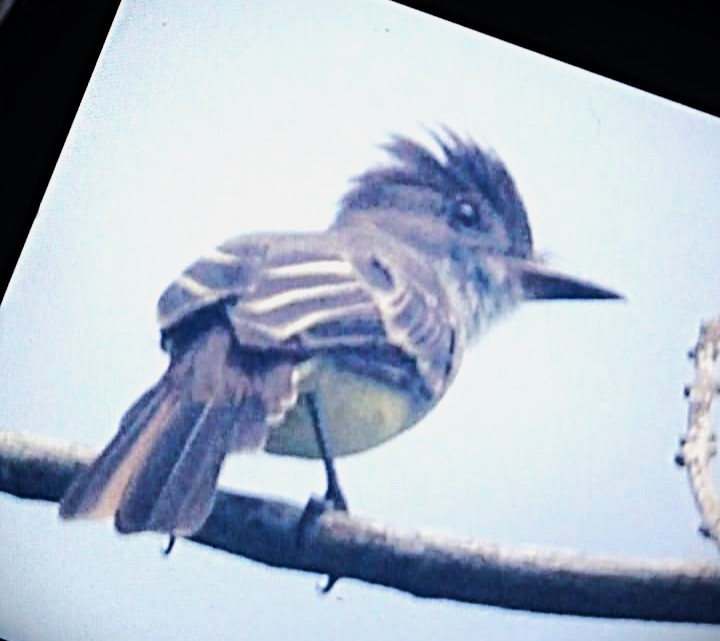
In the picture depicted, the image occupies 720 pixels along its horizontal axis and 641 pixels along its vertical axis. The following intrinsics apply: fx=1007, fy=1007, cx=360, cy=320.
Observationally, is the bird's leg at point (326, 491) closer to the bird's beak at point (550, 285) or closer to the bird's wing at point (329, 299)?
the bird's wing at point (329, 299)

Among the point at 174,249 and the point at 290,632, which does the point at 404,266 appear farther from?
the point at 290,632

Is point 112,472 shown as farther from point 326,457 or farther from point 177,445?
point 326,457

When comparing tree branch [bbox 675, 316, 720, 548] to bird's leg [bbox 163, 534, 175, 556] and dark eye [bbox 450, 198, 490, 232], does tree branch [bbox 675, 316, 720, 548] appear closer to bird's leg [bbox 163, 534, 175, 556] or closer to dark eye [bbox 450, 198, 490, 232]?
dark eye [bbox 450, 198, 490, 232]

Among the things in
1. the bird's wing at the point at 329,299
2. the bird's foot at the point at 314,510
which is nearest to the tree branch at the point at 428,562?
the bird's foot at the point at 314,510

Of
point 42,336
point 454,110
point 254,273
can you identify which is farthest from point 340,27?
point 42,336

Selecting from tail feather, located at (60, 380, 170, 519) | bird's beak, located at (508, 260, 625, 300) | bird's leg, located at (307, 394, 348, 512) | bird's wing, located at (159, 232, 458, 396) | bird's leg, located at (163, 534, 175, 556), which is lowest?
bird's leg, located at (163, 534, 175, 556)

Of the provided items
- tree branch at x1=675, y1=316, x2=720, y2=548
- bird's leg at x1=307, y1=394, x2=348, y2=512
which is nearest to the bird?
bird's leg at x1=307, y1=394, x2=348, y2=512
